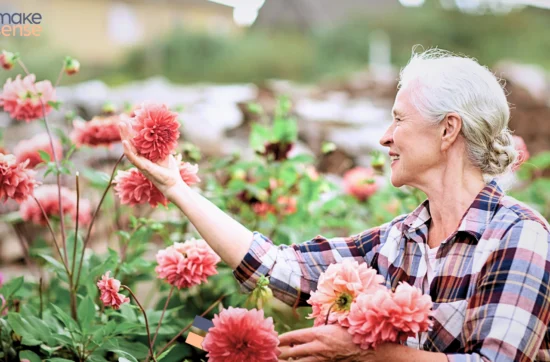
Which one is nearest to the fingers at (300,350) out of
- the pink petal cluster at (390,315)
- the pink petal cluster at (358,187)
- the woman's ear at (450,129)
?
the pink petal cluster at (390,315)

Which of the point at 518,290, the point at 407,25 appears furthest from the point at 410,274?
the point at 407,25

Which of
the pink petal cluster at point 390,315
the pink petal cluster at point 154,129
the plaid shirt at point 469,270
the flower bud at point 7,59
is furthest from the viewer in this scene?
the flower bud at point 7,59

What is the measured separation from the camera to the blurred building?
7.93 meters

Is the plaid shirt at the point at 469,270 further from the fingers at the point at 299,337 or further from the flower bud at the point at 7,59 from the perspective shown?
the flower bud at the point at 7,59

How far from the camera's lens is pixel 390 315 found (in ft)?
2.99

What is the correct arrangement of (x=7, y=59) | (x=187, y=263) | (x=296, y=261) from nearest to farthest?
(x=187, y=263) → (x=296, y=261) → (x=7, y=59)

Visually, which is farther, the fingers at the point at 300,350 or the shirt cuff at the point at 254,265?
the shirt cuff at the point at 254,265

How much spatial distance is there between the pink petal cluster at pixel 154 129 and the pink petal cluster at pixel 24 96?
1.46 feet

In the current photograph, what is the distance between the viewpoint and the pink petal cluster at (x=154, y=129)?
1.12 metres

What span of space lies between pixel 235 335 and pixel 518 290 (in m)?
0.45

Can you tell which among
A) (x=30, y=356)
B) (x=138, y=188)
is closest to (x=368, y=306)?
(x=138, y=188)

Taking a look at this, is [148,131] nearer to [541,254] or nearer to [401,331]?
[401,331]

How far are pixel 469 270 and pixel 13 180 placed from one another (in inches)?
34.2

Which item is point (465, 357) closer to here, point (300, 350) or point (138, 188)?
point (300, 350)
